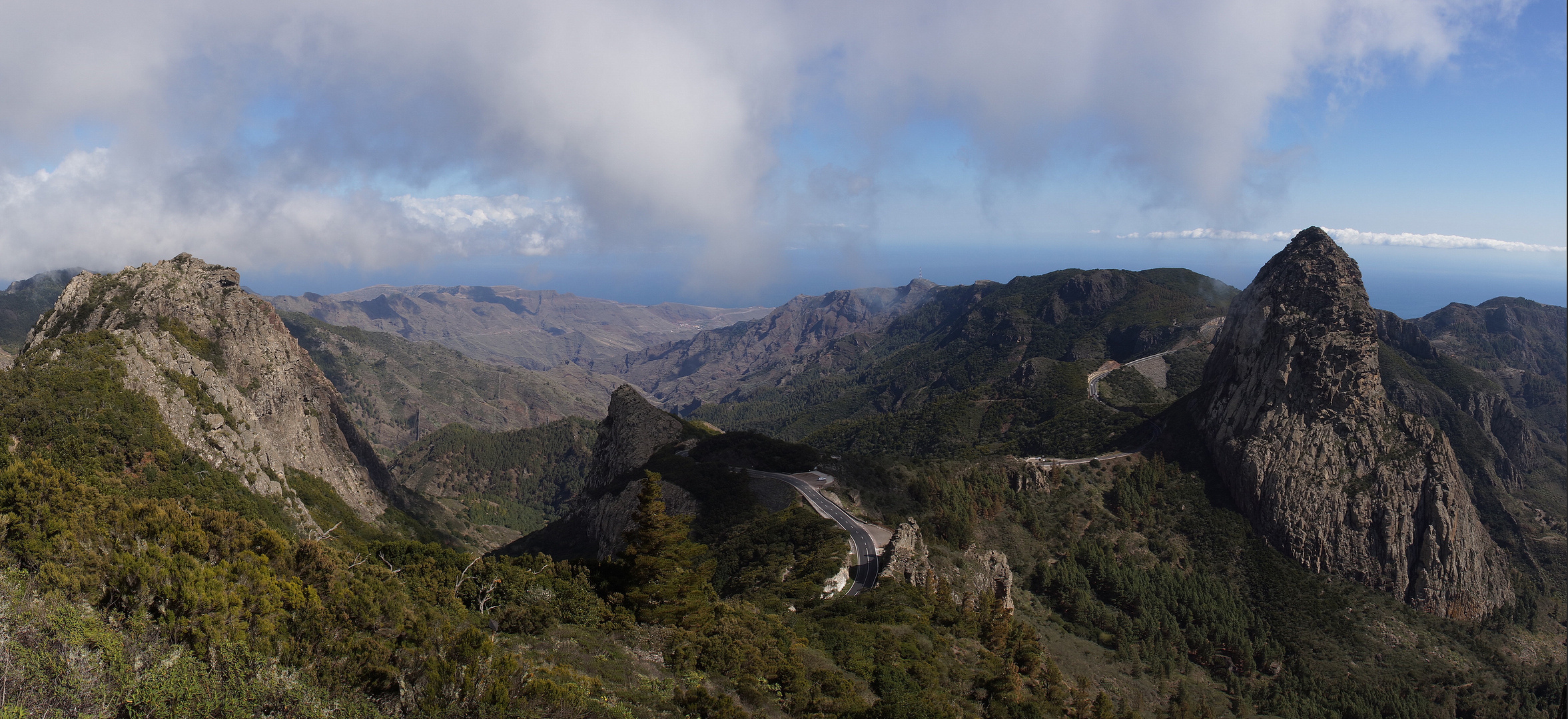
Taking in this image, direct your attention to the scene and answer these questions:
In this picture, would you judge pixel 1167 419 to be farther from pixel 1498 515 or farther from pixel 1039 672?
pixel 1039 672

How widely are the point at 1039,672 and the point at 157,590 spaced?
50.1 metres

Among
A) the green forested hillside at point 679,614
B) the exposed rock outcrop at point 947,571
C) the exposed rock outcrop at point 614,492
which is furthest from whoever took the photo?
the exposed rock outcrop at point 614,492

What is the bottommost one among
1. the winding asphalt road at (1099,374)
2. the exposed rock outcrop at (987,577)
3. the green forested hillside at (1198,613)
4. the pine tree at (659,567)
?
the green forested hillside at (1198,613)

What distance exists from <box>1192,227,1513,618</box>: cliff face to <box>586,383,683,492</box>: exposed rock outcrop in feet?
302

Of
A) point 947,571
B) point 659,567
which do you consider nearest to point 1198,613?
point 947,571

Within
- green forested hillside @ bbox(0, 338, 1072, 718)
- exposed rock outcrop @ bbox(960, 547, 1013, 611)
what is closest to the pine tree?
green forested hillside @ bbox(0, 338, 1072, 718)

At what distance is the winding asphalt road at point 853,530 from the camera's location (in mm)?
60156

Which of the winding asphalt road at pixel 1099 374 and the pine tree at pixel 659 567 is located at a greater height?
the pine tree at pixel 659 567

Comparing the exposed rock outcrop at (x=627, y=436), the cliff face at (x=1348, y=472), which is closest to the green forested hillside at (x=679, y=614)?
the cliff face at (x=1348, y=472)

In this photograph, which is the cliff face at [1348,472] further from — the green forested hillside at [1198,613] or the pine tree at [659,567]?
the pine tree at [659,567]

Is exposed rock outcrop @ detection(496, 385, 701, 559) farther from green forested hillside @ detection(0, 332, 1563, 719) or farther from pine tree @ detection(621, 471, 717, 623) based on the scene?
pine tree @ detection(621, 471, 717, 623)

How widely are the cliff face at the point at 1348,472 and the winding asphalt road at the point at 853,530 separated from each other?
72.1 m

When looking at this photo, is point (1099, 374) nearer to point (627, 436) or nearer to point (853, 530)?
point (627, 436)

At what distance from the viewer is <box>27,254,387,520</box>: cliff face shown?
75.7 metres
